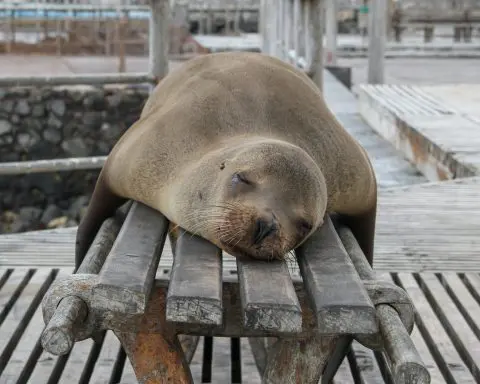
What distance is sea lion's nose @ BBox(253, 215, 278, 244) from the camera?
7.86 feet

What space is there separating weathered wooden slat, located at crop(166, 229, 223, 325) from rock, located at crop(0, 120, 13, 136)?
9.01 m

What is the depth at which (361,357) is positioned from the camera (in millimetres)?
3266

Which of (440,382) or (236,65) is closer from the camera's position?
(440,382)

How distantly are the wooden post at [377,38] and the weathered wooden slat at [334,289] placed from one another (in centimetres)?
706

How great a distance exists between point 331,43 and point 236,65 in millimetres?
8683

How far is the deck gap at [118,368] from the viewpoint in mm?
3121

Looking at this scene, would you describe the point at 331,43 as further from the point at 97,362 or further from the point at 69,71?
the point at 97,362

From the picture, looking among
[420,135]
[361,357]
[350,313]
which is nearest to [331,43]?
[420,135]

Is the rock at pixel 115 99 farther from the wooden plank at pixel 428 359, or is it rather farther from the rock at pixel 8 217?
the wooden plank at pixel 428 359

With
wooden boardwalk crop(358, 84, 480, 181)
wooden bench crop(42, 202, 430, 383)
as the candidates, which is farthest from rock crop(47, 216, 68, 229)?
wooden bench crop(42, 202, 430, 383)

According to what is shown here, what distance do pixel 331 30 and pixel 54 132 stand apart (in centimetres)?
339

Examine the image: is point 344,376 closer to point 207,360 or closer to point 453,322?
point 207,360

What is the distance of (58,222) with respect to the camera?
10.5m

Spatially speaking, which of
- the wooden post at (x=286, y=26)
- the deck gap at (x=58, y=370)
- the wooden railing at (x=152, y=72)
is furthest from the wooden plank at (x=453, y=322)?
the wooden post at (x=286, y=26)
